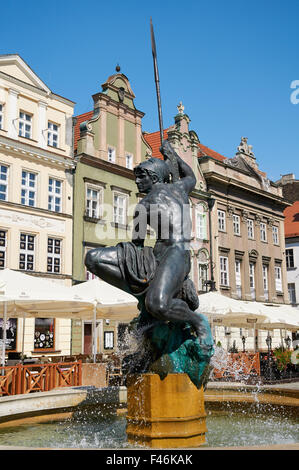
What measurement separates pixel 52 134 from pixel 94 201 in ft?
12.3

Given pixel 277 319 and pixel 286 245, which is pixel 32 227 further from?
pixel 286 245

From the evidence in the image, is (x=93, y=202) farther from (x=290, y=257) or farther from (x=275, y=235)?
(x=290, y=257)

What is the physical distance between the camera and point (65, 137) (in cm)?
2494

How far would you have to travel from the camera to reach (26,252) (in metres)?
22.2

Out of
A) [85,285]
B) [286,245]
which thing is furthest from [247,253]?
[85,285]

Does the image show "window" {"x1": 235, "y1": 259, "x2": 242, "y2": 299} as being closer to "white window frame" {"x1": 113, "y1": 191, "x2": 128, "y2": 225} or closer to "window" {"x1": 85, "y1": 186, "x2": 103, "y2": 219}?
"white window frame" {"x1": 113, "y1": 191, "x2": 128, "y2": 225}

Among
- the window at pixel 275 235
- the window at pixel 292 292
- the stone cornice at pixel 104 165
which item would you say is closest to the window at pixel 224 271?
the window at pixel 275 235

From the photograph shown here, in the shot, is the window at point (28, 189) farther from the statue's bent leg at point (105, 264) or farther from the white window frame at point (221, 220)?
the statue's bent leg at point (105, 264)

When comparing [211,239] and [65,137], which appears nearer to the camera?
[65,137]

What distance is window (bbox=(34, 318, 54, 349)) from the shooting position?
71.9 feet

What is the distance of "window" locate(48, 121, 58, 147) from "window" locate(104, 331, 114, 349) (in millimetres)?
9104

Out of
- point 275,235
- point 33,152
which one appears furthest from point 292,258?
point 33,152

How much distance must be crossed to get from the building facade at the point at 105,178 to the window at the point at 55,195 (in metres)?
A: 0.85
